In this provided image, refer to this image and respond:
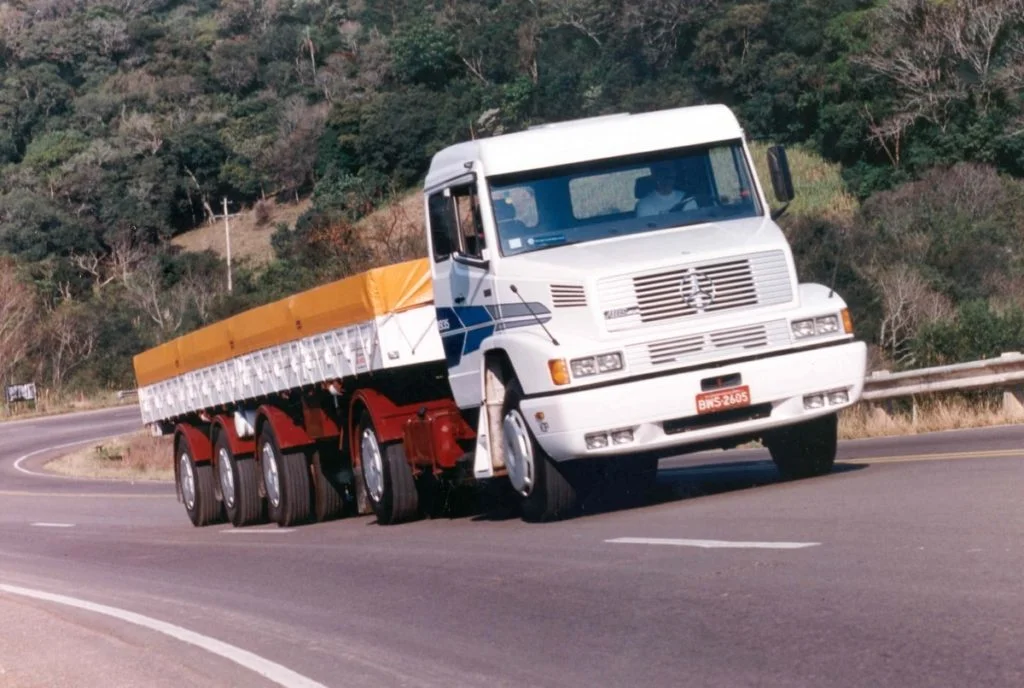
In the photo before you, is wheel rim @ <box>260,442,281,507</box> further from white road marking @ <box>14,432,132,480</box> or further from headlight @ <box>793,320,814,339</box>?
white road marking @ <box>14,432,132,480</box>

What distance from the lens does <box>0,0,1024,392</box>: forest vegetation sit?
2158 inches

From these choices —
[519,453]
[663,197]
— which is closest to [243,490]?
[519,453]

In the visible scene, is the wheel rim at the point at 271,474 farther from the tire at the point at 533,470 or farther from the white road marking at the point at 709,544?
the white road marking at the point at 709,544

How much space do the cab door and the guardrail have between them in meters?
7.13

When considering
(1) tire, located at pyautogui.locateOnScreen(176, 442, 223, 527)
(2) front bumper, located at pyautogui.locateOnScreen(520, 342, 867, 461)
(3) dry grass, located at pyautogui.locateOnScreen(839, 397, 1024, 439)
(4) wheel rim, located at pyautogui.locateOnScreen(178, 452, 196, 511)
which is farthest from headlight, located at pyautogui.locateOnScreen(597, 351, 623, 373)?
(4) wheel rim, located at pyautogui.locateOnScreen(178, 452, 196, 511)

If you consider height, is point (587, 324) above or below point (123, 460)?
above

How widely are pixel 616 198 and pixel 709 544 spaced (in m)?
3.84

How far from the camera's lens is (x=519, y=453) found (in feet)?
42.7

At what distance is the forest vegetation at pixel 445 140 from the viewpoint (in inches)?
2158

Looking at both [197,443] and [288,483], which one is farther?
[197,443]

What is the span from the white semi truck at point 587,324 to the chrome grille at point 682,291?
0.04 ft

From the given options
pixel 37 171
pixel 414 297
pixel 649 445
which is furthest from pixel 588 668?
pixel 37 171

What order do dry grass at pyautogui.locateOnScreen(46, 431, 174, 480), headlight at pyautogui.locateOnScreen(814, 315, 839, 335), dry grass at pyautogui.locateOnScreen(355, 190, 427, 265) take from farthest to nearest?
dry grass at pyautogui.locateOnScreen(355, 190, 427, 265) → dry grass at pyautogui.locateOnScreen(46, 431, 174, 480) → headlight at pyautogui.locateOnScreen(814, 315, 839, 335)

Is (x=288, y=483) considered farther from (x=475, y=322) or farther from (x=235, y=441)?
(x=475, y=322)
